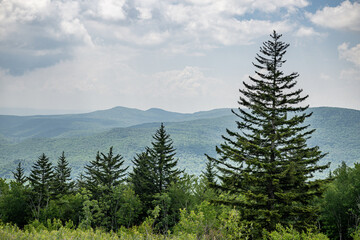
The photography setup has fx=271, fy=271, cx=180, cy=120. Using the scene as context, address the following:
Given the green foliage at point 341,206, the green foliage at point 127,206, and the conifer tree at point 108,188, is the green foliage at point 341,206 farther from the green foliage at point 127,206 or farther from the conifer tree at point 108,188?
the conifer tree at point 108,188

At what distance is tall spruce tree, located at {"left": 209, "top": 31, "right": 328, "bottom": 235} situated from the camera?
18.6 meters

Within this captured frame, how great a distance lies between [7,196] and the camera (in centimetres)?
4481

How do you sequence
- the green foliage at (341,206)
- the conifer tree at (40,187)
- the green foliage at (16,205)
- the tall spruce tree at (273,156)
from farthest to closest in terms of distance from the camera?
the conifer tree at (40,187) → the green foliage at (16,205) → the green foliage at (341,206) → the tall spruce tree at (273,156)

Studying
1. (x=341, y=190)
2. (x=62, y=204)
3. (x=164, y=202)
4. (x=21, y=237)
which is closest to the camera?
(x=21, y=237)

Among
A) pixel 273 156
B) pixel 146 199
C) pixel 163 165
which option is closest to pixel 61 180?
pixel 146 199

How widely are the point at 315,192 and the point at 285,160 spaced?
302 centimetres

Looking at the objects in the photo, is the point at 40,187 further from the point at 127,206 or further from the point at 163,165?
the point at 163,165

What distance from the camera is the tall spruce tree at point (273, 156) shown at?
18.6 m

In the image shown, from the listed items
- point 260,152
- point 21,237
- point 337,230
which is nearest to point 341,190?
point 337,230

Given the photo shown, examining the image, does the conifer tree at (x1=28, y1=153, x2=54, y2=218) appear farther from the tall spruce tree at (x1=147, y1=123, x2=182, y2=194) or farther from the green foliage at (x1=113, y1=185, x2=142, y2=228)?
the tall spruce tree at (x1=147, y1=123, x2=182, y2=194)

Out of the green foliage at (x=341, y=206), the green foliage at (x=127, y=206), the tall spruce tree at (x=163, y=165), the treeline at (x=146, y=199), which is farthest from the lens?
the tall spruce tree at (x=163, y=165)

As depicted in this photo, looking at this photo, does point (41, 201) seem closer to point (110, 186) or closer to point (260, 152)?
point (110, 186)

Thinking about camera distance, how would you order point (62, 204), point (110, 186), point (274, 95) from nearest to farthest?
1. point (274, 95)
2. point (110, 186)
3. point (62, 204)

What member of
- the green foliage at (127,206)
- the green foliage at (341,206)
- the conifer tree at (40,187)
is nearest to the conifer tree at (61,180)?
the conifer tree at (40,187)
